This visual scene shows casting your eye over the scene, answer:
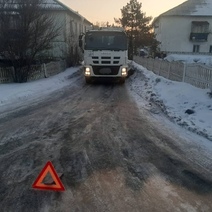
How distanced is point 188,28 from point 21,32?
36.6 meters

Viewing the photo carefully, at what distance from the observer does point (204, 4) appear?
44500 millimetres

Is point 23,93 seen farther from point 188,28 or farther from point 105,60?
point 188,28

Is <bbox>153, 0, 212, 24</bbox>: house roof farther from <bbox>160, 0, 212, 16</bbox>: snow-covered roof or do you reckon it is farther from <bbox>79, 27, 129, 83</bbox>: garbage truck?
<bbox>79, 27, 129, 83</bbox>: garbage truck

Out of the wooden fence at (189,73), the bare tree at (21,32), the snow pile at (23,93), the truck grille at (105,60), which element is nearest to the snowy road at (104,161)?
the snow pile at (23,93)

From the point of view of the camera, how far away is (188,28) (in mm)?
44219

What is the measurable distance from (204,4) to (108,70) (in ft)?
124

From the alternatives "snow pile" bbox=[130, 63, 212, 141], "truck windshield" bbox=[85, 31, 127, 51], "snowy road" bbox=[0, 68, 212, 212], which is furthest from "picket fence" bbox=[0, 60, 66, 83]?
"snow pile" bbox=[130, 63, 212, 141]

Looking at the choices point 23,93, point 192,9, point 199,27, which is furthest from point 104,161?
point 192,9

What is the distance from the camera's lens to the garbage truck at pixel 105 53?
558 inches

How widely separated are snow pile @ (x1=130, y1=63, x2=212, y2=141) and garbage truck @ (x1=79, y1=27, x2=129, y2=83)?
2.43 m

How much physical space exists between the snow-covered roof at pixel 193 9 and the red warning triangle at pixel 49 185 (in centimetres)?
4413

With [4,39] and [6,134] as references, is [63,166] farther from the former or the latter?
[4,39]

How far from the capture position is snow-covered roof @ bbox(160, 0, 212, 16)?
43375mm

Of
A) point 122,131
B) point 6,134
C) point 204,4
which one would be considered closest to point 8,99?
point 6,134
